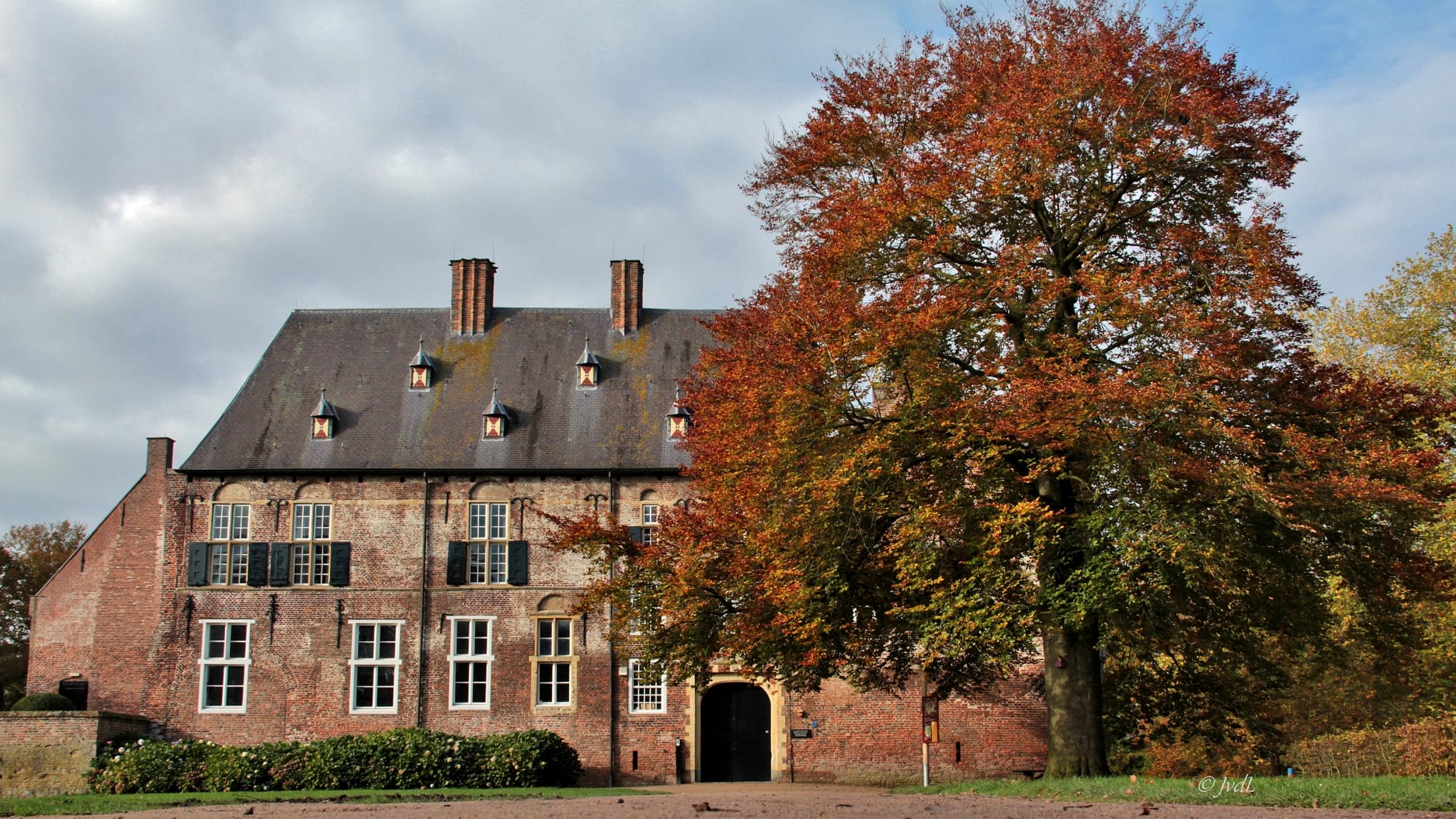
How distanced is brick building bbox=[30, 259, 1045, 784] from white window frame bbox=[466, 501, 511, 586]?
0.16ft

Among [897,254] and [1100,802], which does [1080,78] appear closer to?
[897,254]

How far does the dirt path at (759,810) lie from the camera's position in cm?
1112

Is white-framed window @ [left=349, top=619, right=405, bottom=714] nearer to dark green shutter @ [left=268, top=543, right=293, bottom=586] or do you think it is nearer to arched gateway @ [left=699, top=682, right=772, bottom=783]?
dark green shutter @ [left=268, top=543, right=293, bottom=586]

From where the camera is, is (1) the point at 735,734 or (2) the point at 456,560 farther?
(2) the point at 456,560

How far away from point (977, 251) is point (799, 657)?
6.20m

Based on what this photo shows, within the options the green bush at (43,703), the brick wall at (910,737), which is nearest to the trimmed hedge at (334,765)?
the green bush at (43,703)

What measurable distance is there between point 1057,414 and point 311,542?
59.1ft

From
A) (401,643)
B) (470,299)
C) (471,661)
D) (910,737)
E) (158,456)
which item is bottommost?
(910,737)

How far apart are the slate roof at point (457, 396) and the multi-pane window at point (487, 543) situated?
35.5 inches

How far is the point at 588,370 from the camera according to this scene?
1133 inches

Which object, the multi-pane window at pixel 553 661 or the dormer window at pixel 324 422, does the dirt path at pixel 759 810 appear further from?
the dormer window at pixel 324 422

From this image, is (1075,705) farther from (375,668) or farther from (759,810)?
(375,668)

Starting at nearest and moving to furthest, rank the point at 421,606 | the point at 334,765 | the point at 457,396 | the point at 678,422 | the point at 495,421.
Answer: the point at 334,765
the point at 421,606
the point at 678,422
the point at 495,421
the point at 457,396

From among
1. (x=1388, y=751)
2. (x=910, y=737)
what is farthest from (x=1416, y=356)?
(x=910, y=737)
